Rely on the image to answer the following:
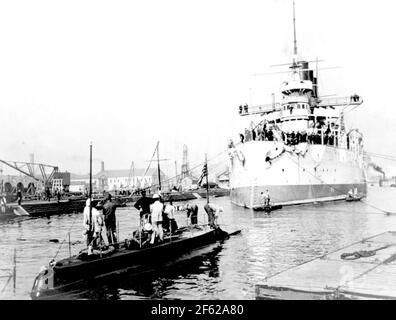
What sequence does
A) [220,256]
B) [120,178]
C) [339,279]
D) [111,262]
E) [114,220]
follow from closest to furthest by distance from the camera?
[339,279] → [111,262] → [114,220] → [220,256] → [120,178]

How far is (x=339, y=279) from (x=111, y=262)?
6645 mm

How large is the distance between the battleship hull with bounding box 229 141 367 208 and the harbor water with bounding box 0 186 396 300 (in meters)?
6.97

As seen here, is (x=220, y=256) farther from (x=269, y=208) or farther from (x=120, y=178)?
(x=120, y=178)

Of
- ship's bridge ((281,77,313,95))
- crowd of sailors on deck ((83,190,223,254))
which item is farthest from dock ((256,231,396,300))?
ship's bridge ((281,77,313,95))

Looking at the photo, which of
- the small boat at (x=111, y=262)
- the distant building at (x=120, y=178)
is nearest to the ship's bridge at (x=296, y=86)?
the small boat at (x=111, y=262)

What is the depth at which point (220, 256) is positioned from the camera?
1602 centimetres

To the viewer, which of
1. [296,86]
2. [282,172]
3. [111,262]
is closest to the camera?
[111,262]

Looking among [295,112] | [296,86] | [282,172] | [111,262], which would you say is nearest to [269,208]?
[282,172]

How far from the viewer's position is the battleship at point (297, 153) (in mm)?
36500

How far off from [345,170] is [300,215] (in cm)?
1706

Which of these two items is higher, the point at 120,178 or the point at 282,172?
the point at 120,178
